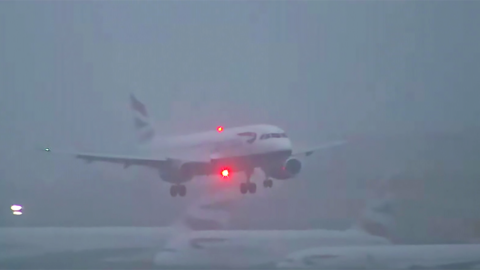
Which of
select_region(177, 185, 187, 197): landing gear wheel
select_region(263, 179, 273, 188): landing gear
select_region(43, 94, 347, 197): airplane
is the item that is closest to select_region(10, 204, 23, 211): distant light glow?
select_region(43, 94, 347, 197): airplane

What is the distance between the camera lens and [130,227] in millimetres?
5258

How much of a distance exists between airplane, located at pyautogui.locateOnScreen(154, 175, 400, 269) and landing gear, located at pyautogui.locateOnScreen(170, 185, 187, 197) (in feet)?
1.17

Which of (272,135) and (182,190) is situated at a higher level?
(272,135)

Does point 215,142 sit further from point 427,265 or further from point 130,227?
point 427,265

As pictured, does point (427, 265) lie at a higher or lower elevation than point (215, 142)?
lower

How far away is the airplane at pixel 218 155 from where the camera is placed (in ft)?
17.3

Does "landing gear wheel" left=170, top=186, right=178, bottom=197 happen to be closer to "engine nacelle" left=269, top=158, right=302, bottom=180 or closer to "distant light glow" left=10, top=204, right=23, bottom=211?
"engine nacelle" left=269, top=158, right=302, bottom=180

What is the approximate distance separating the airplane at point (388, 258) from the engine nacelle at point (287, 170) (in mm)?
689

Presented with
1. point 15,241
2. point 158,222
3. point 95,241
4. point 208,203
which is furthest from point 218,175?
point 15,241

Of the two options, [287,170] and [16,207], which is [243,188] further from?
[16,207]

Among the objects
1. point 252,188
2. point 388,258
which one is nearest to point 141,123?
point 252,188

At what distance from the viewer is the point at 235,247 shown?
5.28 meters

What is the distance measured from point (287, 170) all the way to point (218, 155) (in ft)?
2.02

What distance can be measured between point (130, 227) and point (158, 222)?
0.80 ft
